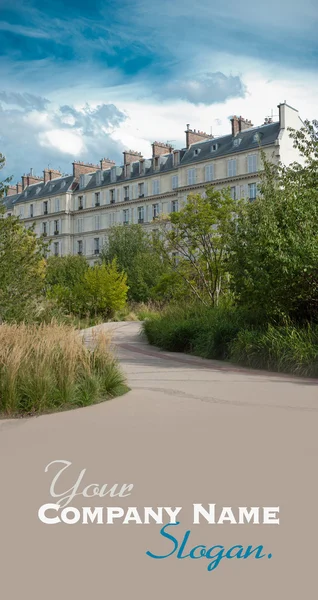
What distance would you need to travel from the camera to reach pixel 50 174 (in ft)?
261

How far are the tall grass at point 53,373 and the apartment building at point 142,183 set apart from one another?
1610 inches

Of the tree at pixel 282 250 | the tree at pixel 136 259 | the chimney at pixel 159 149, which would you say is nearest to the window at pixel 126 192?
the chimney at pixel 159 149

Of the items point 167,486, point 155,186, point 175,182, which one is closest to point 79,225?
point 155,186

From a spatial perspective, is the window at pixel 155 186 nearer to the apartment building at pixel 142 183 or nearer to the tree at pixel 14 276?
the apartment building at pixel 142 183

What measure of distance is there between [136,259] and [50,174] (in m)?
42.7

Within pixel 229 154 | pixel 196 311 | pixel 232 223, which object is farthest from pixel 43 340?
pixel 229 154

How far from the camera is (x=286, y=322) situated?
13023mm

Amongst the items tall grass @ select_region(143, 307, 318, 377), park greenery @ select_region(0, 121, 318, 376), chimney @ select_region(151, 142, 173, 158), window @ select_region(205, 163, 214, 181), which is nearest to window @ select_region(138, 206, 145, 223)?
chimney @ select_region(151, 142, 173, 158)

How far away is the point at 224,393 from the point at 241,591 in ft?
20.1

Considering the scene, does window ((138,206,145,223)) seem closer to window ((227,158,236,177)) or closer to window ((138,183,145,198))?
window ((138,183,145,198))

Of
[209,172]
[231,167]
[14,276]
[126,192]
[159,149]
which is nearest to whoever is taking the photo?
[14,276]

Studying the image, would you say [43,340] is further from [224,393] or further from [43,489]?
[43,489]

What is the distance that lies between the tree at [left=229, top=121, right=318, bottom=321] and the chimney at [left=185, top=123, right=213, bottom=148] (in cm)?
4868

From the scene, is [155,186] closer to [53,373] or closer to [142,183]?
[142,183]
